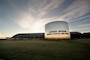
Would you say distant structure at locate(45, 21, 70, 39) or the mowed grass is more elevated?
distant structure at locate(45, 21, 70, 39)

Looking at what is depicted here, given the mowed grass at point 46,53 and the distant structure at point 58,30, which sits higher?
the distant structure at point 58,30

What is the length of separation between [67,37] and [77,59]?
155 feet

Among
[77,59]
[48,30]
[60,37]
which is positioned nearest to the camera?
[77,59]

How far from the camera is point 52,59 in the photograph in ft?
25.5

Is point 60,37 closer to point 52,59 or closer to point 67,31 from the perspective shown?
point 67,31

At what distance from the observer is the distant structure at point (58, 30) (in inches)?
2097

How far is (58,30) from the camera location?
53.9 m

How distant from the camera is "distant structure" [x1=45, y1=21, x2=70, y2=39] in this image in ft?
175

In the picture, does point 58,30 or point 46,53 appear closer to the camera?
point 46,53

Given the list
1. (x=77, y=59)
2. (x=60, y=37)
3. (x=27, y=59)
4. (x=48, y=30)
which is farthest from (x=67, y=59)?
(x=48, y=30)

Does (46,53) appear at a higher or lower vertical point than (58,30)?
lower

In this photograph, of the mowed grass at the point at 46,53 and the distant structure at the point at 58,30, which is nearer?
the mowed grass at the point at 46,53

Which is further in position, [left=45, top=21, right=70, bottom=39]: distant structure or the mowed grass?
[left=45, top=21, right=70, bottom=39]: distant structure

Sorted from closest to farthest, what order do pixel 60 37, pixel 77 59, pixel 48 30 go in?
pixel 77 59, pixel 60 37, pixel 48 30
